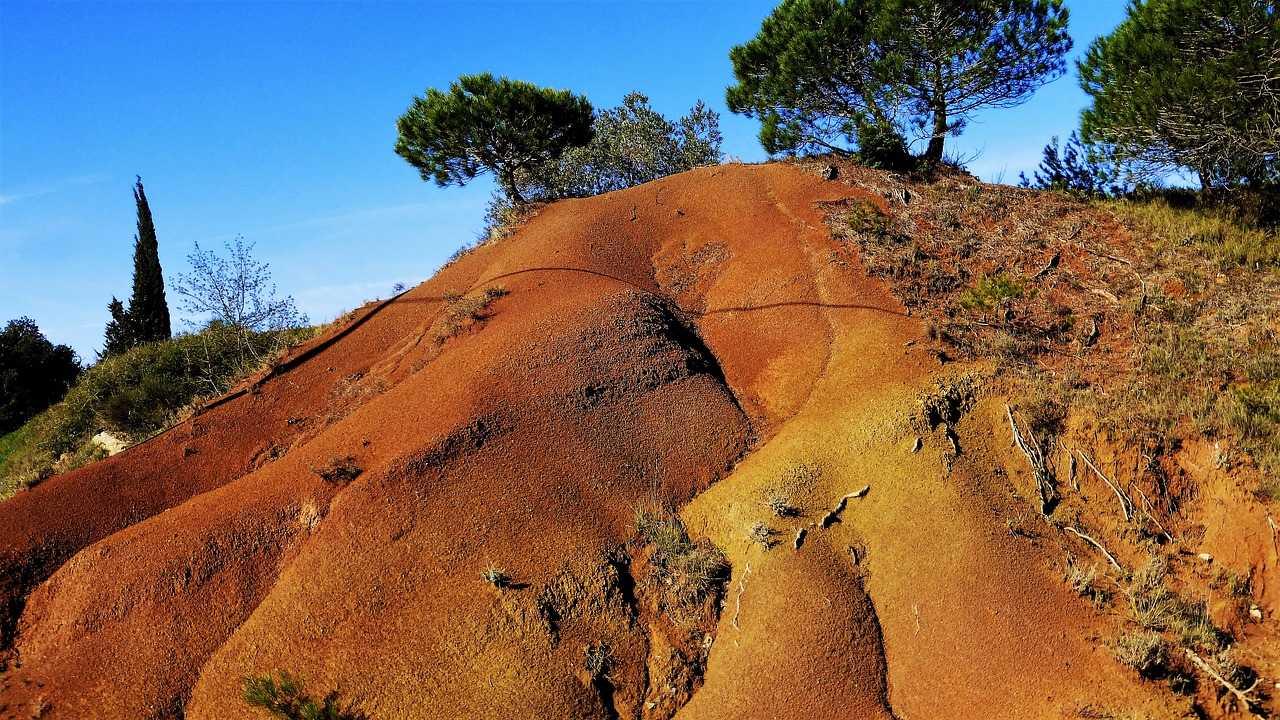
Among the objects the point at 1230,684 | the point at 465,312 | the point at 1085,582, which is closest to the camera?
the point at 1230,684

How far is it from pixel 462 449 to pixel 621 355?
8.57 ft

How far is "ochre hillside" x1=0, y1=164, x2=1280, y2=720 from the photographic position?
6961 millimetres

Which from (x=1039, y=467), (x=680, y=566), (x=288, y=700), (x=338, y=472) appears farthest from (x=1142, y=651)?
(x=338, y=472)

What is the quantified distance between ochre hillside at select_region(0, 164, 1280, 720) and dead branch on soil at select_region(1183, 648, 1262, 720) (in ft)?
0.53

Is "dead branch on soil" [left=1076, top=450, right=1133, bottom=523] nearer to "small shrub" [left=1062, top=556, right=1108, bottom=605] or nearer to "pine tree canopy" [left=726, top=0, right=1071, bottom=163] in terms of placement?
"small shrub" [left=1062, top=556, right=1108, bottom=605]

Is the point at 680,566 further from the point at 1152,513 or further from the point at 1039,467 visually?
the point at 1152,513

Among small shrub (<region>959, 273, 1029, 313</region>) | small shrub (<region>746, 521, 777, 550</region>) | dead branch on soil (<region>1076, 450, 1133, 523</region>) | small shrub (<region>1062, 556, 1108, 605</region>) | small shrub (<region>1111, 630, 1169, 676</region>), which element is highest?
small shrub (<region>959, 273, 1029, 313</region>)

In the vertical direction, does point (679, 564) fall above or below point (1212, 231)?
below

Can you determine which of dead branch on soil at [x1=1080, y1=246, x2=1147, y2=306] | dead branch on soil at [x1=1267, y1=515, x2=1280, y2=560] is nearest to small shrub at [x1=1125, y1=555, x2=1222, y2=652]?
dead branch on soil at [x1=1267, y1=515, x2=1280, y2=560]

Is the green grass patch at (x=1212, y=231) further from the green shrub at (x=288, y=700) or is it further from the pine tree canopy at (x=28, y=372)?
the pine tree canopy at (x=28, y=372)

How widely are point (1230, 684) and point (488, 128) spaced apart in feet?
54.1

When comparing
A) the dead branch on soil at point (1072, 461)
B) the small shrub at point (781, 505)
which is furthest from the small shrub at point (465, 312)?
the dead branch on soil at point (1072, 461)

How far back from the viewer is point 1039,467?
8469 mm

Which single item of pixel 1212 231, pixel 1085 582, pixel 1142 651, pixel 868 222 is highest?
pixel 868 222
